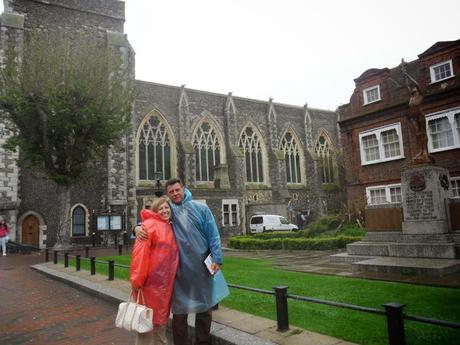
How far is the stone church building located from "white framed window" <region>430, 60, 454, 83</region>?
15.7 metres

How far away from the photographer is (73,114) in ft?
53.1

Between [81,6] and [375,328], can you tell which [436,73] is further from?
[81,6]

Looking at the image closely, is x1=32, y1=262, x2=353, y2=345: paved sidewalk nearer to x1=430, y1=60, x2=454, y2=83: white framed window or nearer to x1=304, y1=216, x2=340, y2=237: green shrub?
x1=304, y1=216, x2=340, y2=237: green shrub

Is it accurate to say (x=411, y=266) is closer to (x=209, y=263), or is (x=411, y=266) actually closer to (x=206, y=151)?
(x=209, y=263)

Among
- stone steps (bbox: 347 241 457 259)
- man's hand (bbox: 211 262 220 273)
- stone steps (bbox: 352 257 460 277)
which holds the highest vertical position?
man's hand (bbox: 211 262 220 273)

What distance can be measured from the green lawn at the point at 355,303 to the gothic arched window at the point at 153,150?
21788mm

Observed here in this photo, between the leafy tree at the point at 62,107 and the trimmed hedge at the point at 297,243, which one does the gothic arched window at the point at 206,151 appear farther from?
the leafy tree at the point at 62,107

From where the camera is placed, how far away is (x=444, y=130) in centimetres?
1953

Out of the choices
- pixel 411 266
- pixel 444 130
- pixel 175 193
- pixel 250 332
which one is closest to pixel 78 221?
pixel 411 266

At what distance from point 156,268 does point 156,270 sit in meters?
0.02

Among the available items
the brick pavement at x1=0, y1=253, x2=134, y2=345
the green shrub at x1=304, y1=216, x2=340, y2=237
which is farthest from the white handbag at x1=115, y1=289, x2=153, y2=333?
the green shrub at x1=304, y1=216, x2=340, y2=237

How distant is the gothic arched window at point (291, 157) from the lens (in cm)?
3800

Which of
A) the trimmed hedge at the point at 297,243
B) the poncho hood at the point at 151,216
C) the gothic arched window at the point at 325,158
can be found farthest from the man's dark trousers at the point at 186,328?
the gothic arched window at the point at 325,158

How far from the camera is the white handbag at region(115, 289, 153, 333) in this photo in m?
3.57
